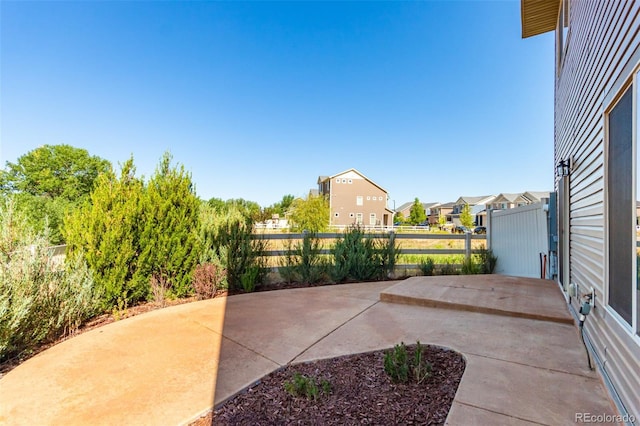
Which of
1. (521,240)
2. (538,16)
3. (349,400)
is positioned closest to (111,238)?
(349,400)

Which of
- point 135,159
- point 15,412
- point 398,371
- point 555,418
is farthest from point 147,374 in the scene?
point 135,159

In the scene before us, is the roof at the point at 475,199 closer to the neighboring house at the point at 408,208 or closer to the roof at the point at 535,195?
the roof at the point at 535,195

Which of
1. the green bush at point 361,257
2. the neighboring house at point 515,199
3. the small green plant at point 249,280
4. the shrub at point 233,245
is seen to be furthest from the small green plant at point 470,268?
the neighboring house at point 515,199

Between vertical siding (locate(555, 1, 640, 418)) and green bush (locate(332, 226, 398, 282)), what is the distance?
315cm

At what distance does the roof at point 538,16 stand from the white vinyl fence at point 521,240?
12.2 ft

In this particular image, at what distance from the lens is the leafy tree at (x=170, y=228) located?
4.37 meters

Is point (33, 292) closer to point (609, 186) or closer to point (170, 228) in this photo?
point (170, 228)

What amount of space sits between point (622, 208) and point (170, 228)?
16.4 ft

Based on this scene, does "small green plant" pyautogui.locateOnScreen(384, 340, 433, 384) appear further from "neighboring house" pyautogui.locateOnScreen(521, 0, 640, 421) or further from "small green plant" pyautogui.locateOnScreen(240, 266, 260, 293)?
"small green plant" pyautogui.locateOnScreen(240, 266, 260, 293)

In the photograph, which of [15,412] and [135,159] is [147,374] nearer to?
[15,412]

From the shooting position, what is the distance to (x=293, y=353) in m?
2.59

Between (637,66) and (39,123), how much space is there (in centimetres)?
1514

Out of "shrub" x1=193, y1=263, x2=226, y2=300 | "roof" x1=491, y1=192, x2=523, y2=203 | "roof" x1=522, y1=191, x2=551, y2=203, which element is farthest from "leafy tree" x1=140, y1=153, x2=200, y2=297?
"roof" x1=491, y1=192, x2=523, y2=203

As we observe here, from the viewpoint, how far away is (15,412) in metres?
1.79
